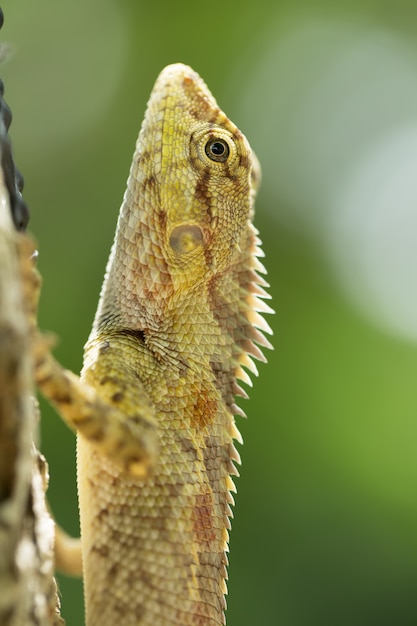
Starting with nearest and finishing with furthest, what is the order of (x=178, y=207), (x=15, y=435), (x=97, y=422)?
(x=15, y=435) → (x=97, y=422) → (x=178, y=207)

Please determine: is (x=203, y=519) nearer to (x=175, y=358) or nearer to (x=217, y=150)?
(x=175, y=358)

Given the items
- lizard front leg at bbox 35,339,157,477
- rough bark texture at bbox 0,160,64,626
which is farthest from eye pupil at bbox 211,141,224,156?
rough bark texture at bbox 0,160,64,626

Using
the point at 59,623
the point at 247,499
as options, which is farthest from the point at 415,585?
the point at 59,623

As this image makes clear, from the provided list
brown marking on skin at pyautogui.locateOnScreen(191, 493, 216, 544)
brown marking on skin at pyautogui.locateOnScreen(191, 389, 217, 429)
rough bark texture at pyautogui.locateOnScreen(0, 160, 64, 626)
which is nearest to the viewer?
rough bark texture at pyautogui.locateOnScreen(0, 160, 64, 626)

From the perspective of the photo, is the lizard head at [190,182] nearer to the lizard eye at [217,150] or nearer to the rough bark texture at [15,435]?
the lizard eye at [217,150]

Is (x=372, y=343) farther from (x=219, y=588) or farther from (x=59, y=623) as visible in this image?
(x=59, y=623)

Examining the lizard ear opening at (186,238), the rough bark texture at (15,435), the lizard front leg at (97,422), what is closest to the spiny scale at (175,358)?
the lizard ear opening at (186,238)

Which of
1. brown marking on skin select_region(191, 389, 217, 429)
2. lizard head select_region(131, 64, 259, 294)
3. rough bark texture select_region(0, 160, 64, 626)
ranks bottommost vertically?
rough bark texture select_region(0, 160, 64, 626)

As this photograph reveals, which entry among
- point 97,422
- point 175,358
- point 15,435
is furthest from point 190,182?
point 15,435

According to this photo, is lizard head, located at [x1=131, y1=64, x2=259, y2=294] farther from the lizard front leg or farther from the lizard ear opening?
the lizard front leg
